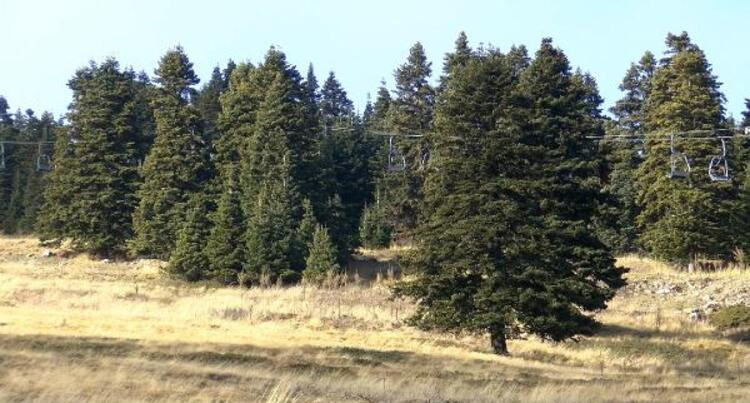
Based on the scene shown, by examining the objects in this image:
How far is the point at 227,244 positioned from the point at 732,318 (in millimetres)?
27252

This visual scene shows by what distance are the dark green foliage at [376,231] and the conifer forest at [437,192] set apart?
18 cm

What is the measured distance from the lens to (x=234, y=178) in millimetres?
53125

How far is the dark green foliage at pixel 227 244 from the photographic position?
155 feet

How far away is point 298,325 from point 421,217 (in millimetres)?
6473

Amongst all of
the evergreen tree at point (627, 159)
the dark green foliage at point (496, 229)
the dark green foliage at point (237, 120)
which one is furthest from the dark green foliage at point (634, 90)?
the dark green foliage at point (496, 229)

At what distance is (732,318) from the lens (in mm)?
35375

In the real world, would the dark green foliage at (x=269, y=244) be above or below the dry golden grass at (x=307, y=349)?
above

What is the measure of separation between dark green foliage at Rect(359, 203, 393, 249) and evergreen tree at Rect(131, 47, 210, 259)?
1388cm

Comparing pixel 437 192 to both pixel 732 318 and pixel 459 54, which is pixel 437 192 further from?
pixel 459 54

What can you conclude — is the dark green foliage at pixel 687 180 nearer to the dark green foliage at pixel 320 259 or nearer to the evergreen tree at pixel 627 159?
the evergreen tree at pixel 627 159

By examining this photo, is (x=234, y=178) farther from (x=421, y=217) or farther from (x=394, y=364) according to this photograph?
(x=394, y=364)

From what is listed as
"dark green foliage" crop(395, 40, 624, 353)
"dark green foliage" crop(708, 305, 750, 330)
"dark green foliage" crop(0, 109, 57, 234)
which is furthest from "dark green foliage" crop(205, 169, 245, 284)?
"dark green foliage" crop(0, 109, 57, 234)

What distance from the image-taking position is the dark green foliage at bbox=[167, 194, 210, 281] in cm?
4794

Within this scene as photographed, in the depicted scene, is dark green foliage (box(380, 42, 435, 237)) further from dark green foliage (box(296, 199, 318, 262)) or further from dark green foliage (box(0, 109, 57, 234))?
dark green foliage (box(0, 109, 57, 234))
